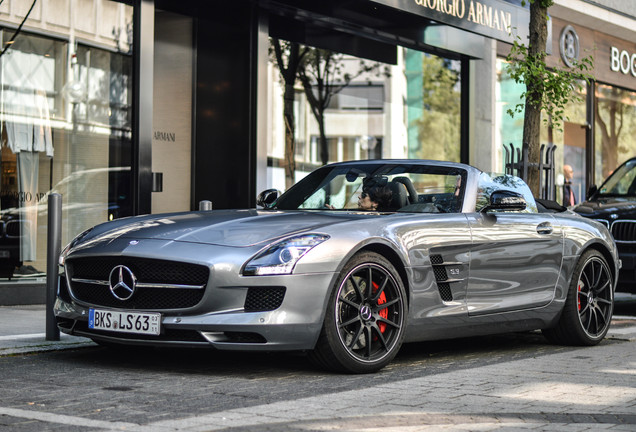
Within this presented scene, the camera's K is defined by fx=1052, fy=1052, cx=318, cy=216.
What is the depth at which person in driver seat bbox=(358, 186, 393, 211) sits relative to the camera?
740 cm

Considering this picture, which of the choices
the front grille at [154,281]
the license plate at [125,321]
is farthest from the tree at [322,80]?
the license plate at [125,321]

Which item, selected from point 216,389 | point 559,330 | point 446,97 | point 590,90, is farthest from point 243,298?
point 590,90

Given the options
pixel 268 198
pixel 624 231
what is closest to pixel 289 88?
pixel 624 231

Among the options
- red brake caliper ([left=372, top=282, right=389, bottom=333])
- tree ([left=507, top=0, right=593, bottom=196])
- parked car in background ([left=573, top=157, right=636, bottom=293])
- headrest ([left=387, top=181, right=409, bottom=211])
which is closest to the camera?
red brake caliper ([left=372, top=282, right=389, bottom=333])

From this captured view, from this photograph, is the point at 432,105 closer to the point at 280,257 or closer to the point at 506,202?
the point at 506,202

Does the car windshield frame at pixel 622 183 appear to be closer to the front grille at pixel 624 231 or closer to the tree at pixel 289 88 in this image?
the front grille at pixel 624 231

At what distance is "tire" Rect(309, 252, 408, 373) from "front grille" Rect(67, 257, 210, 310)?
799mm

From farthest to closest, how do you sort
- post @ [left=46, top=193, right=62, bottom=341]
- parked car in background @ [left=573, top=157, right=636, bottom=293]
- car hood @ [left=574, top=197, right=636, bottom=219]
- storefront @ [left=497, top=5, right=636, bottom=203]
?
storefront @ [left=497, top=5, right=636, bottom=203] < car hood @ [left=574, top=197, right=636, bottom=219] < parked car in background @ [left=573, top=157, right=636, bottom=293] < post @ [left=46, top=193, right=62, bottom=341]

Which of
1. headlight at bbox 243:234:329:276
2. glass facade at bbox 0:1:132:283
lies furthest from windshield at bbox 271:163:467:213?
glass facade at bbox 0:1:132:283

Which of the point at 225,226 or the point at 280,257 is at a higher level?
the point at 225,226

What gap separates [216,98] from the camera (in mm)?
14797

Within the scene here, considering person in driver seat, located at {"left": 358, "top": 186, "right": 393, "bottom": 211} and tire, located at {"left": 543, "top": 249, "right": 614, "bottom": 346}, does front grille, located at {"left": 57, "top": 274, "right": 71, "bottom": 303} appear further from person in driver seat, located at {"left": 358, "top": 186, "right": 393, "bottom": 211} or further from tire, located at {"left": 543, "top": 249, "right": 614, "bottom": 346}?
tire, located at {"left": 543, "top": 249, "right": 614, "bottom": 346}

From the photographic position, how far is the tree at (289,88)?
15.5m

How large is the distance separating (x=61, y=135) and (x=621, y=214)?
6.53 m
